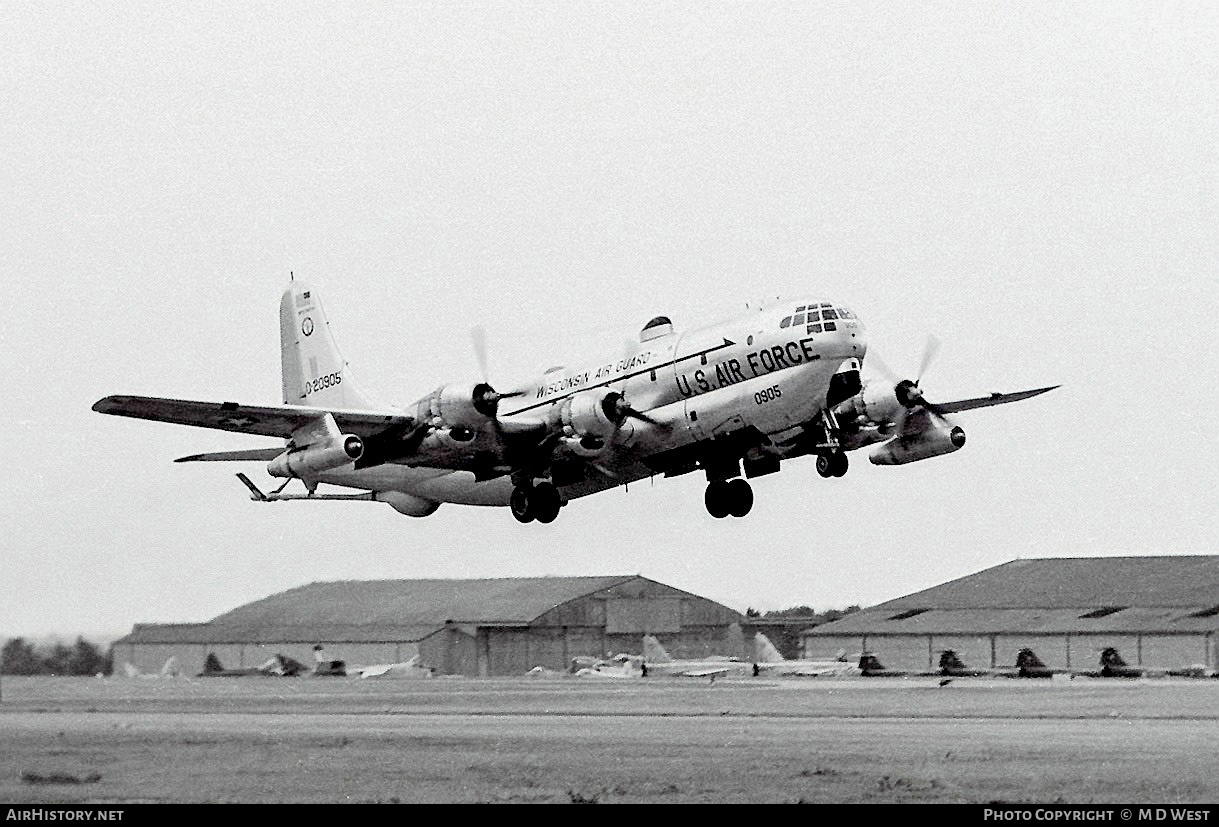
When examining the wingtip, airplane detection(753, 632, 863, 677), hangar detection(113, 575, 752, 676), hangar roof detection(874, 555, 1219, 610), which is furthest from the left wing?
hangar roof detection(874, 555, 1219, 610)

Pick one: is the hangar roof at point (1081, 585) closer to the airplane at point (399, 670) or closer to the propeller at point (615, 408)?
the airplane at point (399, 670)

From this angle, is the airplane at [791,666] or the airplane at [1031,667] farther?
the airplane at [791,666]

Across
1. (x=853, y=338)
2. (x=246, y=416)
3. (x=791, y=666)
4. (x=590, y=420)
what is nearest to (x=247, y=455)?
(x=246, y=416)

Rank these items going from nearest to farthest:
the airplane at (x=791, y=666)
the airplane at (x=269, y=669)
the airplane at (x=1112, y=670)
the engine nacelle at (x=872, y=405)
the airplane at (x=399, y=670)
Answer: the engine nacelle at (x=872, y=405) < the airplane at (x=269, y=669) < the airplane at (x=399, y=670) < the airplane at (x=1112, y=670) < the airplane at (x=791, y=666)

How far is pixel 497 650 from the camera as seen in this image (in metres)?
82.4

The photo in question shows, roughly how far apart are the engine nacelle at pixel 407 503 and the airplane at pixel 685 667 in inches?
920

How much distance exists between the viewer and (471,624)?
267ft

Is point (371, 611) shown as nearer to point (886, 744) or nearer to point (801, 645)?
point (801, 645)

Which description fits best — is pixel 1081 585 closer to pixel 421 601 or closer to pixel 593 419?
pixel 421 601

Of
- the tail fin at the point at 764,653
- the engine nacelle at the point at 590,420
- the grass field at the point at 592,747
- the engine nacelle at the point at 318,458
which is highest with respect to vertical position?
the engine nacelle at the point at 590,420

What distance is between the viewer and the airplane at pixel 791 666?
75562 millimetres

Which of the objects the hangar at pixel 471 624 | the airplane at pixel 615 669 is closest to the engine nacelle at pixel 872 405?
the hangar at pixel 471 624

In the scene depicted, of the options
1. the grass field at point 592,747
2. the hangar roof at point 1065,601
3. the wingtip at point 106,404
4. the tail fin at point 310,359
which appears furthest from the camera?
the hangar roof at point 1065,601
